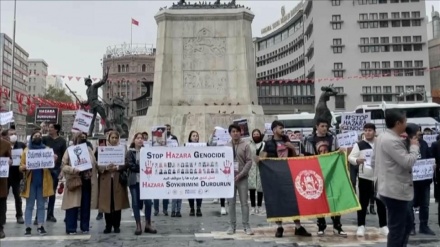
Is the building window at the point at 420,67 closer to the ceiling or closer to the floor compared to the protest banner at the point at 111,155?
closer to the ceiling

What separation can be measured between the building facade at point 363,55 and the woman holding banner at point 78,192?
191 ft

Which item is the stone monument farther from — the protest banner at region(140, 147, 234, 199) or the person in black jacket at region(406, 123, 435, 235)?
the protest banner at region(140, 147, 234, 199)

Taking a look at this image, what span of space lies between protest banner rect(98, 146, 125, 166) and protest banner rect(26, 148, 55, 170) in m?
1.32

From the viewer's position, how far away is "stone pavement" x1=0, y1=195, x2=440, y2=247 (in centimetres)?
813

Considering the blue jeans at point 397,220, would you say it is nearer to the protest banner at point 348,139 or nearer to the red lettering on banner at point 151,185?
the red lettering on banner at point 151,185

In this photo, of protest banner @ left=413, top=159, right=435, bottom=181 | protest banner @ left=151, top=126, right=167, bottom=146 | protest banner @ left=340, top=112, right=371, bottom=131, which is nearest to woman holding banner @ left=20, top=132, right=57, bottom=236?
protest banner @ left=151, top=126, right=167, bottom=146

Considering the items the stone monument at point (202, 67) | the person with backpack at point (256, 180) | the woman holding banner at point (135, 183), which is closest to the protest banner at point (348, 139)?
the person with backpack at point (256, 180)

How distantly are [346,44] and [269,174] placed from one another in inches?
2498

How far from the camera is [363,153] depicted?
9258 millimetres

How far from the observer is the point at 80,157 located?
9.29 metres

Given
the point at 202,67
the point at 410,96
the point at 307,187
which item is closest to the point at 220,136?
the point at 307,187

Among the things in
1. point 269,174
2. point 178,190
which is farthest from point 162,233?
point 269,174

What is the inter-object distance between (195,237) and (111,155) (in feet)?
7.40

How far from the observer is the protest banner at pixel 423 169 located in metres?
9.34
